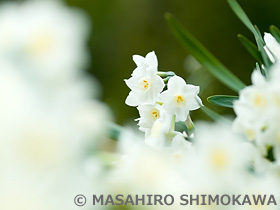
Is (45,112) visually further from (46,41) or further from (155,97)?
(155,97)

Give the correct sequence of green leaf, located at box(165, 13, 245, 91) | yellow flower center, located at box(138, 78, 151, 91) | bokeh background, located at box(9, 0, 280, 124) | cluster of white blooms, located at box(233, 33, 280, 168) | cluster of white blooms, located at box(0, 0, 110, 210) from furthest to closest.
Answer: bokeh background, located at box(9, 0, 280, 124), green leaf, located at box(165, 13, 245, 91), yellow flower center, located at box(138, 78, 151, 91), cluster of white blooms, located at box(233, 33, 280, 168), cluster of white blooms, located at box(0, 0, 110, 210)

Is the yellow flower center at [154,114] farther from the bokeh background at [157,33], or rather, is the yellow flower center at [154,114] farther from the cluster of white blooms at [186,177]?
the bokeh background at [157,33]

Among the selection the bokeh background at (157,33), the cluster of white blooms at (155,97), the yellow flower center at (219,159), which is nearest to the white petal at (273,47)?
the cluster of white blooms at (155,97)

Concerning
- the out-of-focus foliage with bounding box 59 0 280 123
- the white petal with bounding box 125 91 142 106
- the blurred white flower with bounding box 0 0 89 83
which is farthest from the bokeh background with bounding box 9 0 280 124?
the blurred white flower with bounding box 0 0 89 83

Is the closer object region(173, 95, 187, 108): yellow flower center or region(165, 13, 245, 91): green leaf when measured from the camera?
region(173, 95, 187, 108): yellow flower center

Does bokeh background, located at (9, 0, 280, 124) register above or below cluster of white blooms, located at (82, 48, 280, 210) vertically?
above

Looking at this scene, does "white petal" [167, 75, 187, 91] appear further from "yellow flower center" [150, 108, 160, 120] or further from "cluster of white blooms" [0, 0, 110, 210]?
"cluster of white blooms" [0, 0, 110, 210]

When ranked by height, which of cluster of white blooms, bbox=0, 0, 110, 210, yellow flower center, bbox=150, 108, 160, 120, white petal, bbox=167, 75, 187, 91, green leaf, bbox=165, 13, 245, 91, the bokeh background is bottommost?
cluster of white blooms, bbox=0, 0, 110, 210
